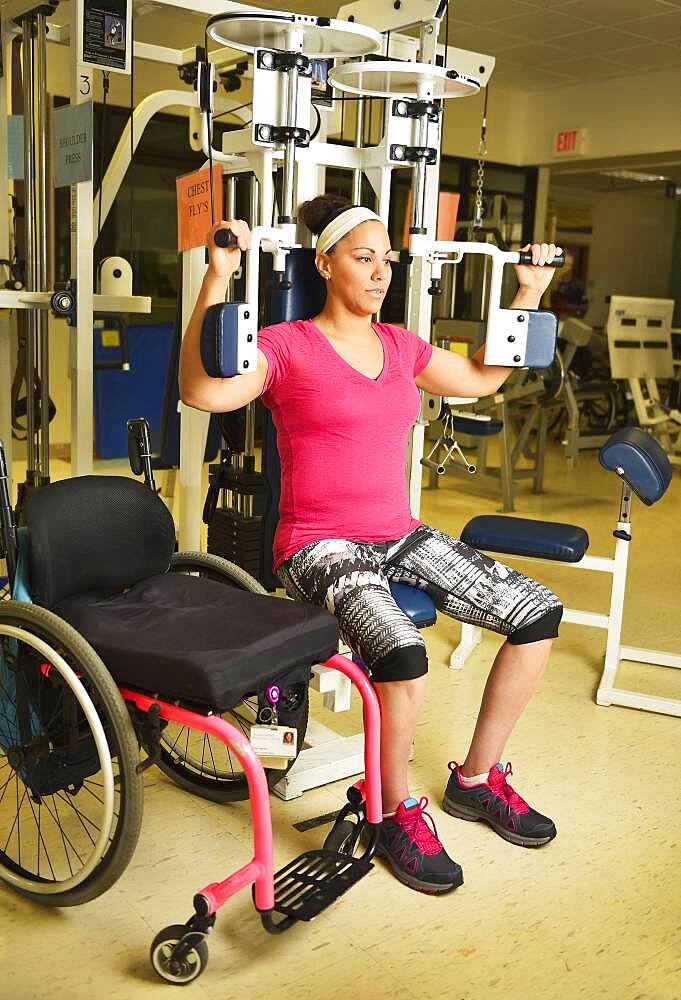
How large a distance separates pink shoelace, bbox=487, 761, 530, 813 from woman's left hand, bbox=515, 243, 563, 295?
3.54 ft

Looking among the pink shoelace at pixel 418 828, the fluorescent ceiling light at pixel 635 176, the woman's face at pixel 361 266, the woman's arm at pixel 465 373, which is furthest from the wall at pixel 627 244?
the pink shoelace at pixel 418 828

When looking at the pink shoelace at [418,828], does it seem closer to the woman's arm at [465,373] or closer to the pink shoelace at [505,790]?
the pink shoelace at [505,790]

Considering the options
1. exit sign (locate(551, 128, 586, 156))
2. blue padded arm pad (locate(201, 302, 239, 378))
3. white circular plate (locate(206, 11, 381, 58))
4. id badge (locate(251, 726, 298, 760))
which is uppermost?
exit sign (locate(551, 128, 586, 156))

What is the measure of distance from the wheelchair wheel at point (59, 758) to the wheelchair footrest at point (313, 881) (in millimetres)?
306

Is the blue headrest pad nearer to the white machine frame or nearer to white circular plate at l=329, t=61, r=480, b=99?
the white machine frame

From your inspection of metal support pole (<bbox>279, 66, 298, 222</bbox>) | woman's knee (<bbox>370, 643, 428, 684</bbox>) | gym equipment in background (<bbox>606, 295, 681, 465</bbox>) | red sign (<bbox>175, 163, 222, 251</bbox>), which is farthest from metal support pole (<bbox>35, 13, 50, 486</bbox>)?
gym equipment in background (<bbox>606, 295, 681, 465</bbox>)

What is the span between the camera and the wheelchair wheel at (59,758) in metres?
1.62

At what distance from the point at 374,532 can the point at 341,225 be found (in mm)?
651

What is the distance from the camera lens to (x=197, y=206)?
8.39 ft

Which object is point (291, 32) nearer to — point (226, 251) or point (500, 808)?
point (226, 251)

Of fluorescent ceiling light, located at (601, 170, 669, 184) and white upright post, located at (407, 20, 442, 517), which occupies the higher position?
fluorescent ceiling light, located at (601, 170, 669, 184)

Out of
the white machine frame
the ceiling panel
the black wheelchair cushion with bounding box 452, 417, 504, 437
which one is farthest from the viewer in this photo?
the ceiling panel

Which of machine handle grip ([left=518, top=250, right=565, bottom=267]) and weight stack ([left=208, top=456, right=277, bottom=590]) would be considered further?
weight stack ([left=208, top=456, right=277, bottom=590])

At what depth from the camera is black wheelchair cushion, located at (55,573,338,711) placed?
161 centimetres
